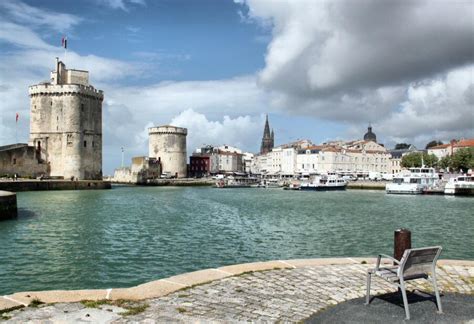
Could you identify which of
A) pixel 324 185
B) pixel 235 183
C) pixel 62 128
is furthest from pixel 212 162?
pixel 62 128

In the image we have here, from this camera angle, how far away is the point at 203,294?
23.7ft

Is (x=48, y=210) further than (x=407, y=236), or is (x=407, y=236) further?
(x=48, y=210)

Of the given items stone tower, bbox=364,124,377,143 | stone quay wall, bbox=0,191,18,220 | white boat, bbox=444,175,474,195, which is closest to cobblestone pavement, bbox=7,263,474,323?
stone quay wall, bbox=0,191,18,220

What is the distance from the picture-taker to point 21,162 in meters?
62.7

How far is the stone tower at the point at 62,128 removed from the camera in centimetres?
6519

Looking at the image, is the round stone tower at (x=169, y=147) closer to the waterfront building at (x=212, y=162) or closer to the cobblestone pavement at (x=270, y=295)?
the waterfront building at (x=212, y=162)

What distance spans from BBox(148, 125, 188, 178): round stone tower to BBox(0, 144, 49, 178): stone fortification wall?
115ft

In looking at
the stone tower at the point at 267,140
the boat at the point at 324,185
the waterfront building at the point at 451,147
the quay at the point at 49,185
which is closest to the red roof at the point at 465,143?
the waterfront building at the point at 451,147

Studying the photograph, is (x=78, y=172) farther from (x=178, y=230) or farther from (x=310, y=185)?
(x=178, y=230)

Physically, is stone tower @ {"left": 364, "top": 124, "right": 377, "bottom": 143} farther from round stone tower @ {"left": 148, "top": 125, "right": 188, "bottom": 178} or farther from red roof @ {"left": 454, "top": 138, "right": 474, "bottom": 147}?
round stone tower @ {"left": 148, "top": 125, "right": 188, "bottom": 178}

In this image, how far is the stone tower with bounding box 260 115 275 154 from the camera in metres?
188

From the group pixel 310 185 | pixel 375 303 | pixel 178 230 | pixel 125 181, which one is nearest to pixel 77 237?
pixel 178 230

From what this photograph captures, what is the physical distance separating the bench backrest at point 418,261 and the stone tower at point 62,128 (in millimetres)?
63822

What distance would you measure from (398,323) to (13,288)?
29.2ft
